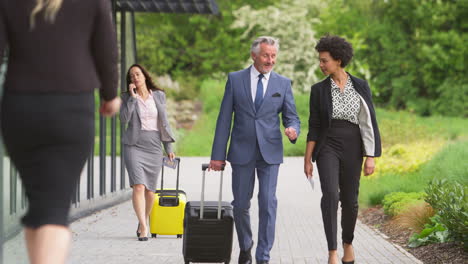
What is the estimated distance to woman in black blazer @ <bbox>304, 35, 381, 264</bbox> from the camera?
6.87 meters

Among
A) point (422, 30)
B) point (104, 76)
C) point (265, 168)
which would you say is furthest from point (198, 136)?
point (104, 76)

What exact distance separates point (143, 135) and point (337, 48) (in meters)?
3.01


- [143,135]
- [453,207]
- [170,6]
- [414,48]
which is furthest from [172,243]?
[414,48]

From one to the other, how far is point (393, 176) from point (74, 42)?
11468mm

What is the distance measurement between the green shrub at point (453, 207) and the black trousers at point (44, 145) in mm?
4319

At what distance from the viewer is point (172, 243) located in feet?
29.3

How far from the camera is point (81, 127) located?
138 inches

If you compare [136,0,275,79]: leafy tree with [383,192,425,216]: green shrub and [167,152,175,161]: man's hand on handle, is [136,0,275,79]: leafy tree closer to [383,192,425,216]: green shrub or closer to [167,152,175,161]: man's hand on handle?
[383,192,425,216]: green shrub

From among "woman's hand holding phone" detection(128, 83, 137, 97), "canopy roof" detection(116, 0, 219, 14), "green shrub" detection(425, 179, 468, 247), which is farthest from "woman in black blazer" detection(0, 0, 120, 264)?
"canopy roof" detection(116, 0, 219, 14)

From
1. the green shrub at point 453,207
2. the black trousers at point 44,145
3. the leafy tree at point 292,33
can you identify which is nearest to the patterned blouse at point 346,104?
the green shrub at point 453,207

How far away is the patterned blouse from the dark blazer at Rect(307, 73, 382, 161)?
3 centimetres

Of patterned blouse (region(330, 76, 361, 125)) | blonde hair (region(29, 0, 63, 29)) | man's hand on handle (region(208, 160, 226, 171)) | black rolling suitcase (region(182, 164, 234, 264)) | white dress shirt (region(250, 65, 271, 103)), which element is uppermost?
blonde hair (region(29, 0, 63, 29))

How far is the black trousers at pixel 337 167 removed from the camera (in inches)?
270

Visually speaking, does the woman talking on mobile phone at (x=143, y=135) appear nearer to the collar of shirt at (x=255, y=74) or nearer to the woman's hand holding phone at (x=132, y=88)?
the woman's hand holding phone at (x=132, y=88)
